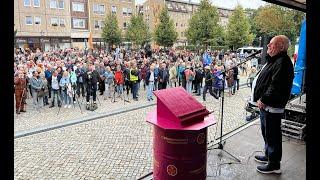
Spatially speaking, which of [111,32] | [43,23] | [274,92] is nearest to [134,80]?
[274,92]

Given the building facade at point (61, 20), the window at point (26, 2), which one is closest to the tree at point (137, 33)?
the building facade at point (61, 20)

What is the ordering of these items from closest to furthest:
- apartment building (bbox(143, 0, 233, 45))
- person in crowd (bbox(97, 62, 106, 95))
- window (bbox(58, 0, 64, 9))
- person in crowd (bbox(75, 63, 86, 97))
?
person in crowd (bbox(75, 63, 86, 97)) → person in crowd (bbox(97, 62, 106, 95)) → window (bbox(58, 0, 64, 9)) → apartment building (bbox(143, 0, 233, 45))

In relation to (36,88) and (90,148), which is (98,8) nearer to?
(36,88)

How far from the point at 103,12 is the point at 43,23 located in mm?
11815

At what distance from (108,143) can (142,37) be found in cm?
3663

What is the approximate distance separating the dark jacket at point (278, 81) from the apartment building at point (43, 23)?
4056cm

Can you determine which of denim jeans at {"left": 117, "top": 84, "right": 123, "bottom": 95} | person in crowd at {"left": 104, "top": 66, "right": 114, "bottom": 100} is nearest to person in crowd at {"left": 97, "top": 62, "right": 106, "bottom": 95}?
person in crowd at {"left": 104, "top": 66, "right": 114, "bottom": 100}

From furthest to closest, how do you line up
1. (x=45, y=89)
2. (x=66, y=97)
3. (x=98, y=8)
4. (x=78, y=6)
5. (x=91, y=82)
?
(x=98, y=8) < (x=78, y=6) < (x=91, y=82) < (x=66, y=97) < (x=45, y=89)

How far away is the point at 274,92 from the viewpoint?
410 cm

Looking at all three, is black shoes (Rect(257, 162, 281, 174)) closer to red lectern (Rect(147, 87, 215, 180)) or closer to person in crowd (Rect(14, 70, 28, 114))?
red lectern (Rect(147, 87, 215, 180))

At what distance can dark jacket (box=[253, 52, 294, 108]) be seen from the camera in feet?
13.5

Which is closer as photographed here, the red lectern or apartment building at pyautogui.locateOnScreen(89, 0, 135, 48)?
the red lectern

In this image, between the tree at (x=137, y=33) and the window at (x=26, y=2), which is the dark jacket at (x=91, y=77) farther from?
the window at (x=26, y=2)

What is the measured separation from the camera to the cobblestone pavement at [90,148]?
608cm
